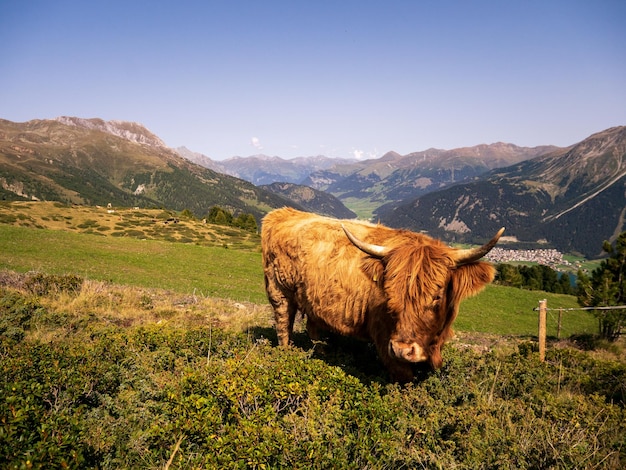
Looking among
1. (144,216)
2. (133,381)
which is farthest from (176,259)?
(144,216)

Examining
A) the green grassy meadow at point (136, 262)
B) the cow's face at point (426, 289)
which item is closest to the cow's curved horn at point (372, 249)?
the cow's face at point (426, 289)

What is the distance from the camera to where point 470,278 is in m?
5.59

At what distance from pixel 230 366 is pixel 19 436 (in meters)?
2.45

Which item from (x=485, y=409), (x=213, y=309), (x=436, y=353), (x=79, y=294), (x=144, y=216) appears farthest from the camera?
(x=144, y=216)

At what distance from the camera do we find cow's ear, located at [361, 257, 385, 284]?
601cm

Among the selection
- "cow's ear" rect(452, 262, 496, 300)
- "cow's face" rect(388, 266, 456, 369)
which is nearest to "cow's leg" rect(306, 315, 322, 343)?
"cow's face" rect(388, 266, 456, 369)

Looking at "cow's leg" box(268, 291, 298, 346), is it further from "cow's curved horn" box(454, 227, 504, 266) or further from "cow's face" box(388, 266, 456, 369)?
"cow's curved horn" box(454, 227, 504, 266)

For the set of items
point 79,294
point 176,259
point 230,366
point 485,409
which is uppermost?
point 230,366

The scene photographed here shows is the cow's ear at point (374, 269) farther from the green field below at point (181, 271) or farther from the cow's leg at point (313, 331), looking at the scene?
the green field below at point (181, 271)

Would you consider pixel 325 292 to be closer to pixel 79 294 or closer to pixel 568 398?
pixel 568 398

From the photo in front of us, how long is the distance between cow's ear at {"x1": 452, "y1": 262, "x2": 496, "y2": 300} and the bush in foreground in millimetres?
1666

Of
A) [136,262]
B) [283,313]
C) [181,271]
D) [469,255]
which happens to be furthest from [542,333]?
[136,262]

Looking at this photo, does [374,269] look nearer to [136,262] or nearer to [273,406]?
[273,406]

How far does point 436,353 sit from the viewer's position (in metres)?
5.73
